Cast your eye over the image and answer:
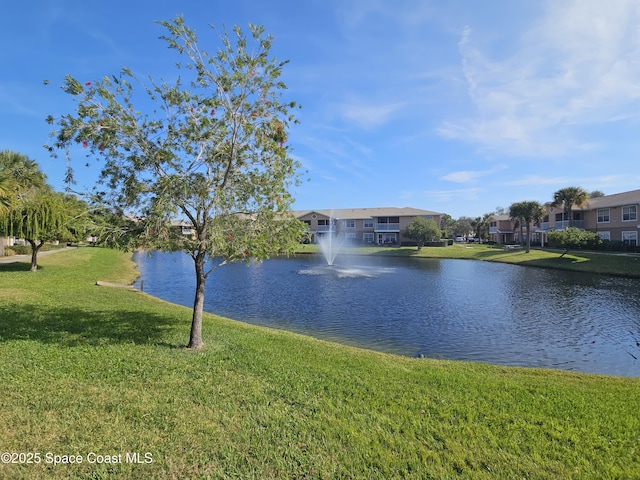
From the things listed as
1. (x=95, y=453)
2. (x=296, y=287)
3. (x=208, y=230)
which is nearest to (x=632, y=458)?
(x=95, y=453)

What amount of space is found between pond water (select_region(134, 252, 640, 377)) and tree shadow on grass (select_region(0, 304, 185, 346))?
2.24 m

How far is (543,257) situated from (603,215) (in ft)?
46.0

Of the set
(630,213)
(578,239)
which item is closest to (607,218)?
(630,213)

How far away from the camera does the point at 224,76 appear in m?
7.88

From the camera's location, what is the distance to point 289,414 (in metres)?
5.58

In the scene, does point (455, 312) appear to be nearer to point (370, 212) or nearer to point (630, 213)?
point (630, 213)

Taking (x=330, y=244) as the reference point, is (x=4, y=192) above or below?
above

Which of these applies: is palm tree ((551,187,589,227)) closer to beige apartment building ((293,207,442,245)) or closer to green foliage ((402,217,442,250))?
green foliage ((402,217,442,250))

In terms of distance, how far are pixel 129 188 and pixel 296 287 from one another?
20.7m

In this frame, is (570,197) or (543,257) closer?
(543,257)

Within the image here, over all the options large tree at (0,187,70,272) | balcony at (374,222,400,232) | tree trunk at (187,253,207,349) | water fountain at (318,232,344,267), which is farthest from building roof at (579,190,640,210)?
large tree at (0,187,70,272)

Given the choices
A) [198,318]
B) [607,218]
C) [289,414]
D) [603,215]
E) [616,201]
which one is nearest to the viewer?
[289,414]

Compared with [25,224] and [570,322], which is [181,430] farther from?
[25,224]

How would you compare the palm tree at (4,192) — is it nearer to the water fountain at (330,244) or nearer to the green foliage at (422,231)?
the water fountain at (330,244)
